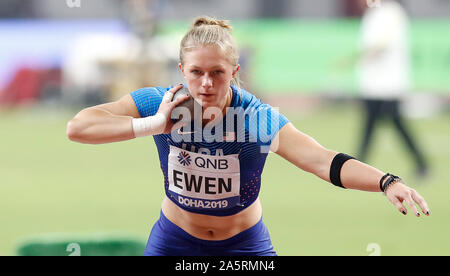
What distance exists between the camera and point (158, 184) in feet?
31.4

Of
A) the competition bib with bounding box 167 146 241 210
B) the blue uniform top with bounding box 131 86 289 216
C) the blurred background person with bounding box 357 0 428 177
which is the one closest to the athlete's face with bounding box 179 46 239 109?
the blue uniform top with bounding box 131 86 289 216

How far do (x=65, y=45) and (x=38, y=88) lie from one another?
3.84 ft

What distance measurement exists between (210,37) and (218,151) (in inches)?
24.9

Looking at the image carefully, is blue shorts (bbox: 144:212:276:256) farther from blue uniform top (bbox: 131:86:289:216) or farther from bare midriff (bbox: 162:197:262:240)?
blue uniform top (bbox: 131:86:289:216)

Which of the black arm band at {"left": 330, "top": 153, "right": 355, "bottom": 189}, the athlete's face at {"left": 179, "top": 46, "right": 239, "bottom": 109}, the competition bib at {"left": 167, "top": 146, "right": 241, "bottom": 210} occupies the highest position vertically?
the athlete's face at {"left": 179, "top": 46, "right": 239, "bottom": 109}

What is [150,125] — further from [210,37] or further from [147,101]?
[210,37]

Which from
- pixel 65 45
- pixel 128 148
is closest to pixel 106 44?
pixel 65 45

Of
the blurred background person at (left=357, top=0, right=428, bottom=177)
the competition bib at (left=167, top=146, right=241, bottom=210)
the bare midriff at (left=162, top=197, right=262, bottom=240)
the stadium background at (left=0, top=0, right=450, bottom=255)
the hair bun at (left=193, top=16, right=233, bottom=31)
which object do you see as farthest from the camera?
the blurred background person at (left=357, top=0, right=428, bottom=177)

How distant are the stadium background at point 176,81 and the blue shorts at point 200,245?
1.83 metres

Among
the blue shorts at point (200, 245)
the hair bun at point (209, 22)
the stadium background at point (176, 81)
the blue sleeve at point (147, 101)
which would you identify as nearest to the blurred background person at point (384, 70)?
the stadium background at point (176, 81)

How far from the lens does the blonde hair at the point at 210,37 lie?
374cm

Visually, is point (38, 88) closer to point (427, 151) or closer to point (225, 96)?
point (427, 151)

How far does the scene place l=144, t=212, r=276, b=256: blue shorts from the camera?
13.6 feet

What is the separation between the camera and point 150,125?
3564 millimetres
